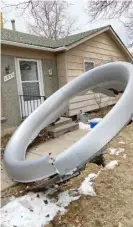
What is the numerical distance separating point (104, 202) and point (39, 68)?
5681 millimetres

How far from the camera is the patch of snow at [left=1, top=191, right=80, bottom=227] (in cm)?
248

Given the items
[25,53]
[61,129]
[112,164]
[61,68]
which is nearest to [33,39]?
[61,68]

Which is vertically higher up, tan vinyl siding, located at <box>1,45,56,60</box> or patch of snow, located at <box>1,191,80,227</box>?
tan vinyl siding, located at <box>1,45,56,60</box>

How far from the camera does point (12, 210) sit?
2678mm

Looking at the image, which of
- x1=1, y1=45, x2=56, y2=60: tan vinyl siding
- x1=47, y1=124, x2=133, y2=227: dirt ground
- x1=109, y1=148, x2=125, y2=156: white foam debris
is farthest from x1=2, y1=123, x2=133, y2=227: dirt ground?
x1=1, y1=45, x2=56, y2=60: tan vinyl siding

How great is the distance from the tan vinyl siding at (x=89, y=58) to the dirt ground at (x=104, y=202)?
4636mm

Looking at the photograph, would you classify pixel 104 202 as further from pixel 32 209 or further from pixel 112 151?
pixel 112 151

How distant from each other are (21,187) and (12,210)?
0.65m

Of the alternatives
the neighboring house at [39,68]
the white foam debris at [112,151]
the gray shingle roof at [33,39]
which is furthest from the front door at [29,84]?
the white foam debris at [112,151]

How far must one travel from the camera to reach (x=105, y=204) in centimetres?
278

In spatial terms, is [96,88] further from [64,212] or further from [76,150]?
[64,212]

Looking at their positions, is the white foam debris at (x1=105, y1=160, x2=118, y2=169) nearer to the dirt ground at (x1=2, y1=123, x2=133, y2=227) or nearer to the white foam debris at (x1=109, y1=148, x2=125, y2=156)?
the dirt ground at (x1=2, y1=123, x2=133, y2=227)

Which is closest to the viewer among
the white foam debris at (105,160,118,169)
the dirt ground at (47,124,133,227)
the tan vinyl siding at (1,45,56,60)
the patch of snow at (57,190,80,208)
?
the dirt ground at (47,124,133,227)

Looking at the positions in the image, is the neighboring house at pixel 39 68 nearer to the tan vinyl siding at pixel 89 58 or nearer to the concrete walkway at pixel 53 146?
the tan vinyl siding at pixel 89 58
